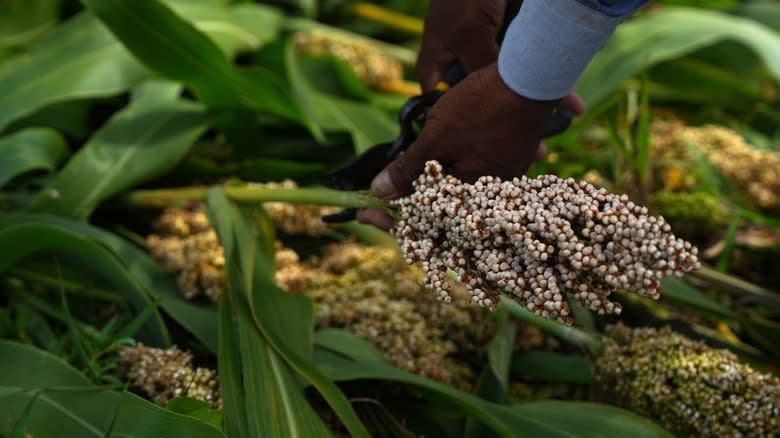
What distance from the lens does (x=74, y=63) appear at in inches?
66.6

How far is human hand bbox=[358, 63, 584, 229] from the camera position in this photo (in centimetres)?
84

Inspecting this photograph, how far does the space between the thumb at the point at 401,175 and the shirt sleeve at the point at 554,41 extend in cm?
19

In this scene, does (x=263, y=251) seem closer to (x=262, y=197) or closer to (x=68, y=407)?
(x=262, y=197)

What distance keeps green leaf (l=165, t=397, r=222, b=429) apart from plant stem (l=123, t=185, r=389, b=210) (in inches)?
16.6

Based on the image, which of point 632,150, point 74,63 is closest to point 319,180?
point 632,150

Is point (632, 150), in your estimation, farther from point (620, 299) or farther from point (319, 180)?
point (319, 180)

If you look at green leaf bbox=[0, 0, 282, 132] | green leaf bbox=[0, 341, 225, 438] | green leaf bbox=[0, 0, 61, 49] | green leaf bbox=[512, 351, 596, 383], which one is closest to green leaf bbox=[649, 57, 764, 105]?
green leaf bbox=[512, 351, 596, 383]

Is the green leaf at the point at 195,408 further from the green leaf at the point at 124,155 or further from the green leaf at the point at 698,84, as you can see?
the green leaf at the point at 698,84

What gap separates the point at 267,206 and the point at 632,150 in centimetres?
107

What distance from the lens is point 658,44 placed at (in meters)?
2.02

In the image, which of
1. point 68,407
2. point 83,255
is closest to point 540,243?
point 68,407

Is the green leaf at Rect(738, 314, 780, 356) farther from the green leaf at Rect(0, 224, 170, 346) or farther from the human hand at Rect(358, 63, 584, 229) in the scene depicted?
the green leaf at Rect(0, 224, 170, 346)

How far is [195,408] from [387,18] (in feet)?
7.05

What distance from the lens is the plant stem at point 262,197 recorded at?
1.02m
